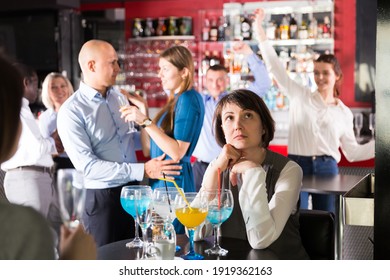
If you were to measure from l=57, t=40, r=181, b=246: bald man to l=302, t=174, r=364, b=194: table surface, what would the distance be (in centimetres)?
69

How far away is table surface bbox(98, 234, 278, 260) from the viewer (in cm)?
180

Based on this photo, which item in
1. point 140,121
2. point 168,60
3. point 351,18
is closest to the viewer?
point 140,121

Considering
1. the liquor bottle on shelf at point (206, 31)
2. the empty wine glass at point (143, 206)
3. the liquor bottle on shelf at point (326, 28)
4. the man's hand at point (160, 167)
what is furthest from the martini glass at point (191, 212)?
the liquor bottle on shelf at point (206, 31)

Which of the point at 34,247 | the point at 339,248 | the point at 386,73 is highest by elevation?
the point at 386,73

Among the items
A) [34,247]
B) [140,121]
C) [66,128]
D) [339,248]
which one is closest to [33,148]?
[66,128]

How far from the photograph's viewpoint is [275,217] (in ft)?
6.48

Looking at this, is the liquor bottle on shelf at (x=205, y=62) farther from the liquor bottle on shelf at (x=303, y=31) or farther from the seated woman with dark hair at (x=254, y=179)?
the seated woman with dark hair at (x=254, y=179)

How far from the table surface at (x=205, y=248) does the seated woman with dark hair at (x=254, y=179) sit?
34mm

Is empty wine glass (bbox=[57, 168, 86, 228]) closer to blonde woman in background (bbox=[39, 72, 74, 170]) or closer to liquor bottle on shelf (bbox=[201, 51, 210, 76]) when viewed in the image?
blonde woman in background (bbox=[39, 72, 74, 170])

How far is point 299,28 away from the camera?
629cm

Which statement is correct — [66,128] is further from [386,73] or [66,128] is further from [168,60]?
[386,73]
